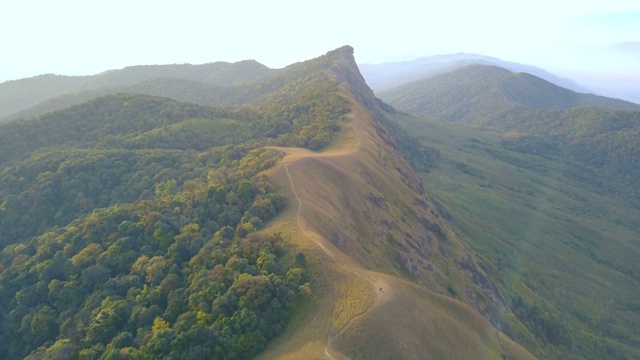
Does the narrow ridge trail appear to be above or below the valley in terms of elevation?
above

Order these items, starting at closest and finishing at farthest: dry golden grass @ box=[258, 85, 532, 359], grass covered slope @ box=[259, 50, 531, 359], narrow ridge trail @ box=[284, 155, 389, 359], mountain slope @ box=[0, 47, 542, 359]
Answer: narrow ridge trail @ box=[284, 155, 389, 359]
dry golden grass @ box=[258, 85, 532, 359]
grass covered slope @ box=[259, 50, 531, 359]
mountain slope @ box=[0, 47, 542, 359]

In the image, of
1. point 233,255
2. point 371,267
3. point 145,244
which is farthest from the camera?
point 145,244

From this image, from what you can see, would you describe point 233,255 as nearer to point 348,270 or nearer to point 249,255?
point 249,255

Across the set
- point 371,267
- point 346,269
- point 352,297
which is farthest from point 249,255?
point 371,267

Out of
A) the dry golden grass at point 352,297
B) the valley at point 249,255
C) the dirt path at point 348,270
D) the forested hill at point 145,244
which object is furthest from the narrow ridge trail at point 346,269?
the forested hill at point 145,244

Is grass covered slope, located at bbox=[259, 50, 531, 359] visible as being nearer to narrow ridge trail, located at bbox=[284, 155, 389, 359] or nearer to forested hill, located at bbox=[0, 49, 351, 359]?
narrow ridge trail, located at bbox=[284, 155, 389, 359]

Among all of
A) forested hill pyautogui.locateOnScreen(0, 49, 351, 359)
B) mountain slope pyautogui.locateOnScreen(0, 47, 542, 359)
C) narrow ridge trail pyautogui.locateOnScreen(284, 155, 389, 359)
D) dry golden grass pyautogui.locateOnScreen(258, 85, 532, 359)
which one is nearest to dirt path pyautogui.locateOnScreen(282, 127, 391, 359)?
narrow ridge trail pyautogui.locateOnScreen(284, 155, 389, 359)

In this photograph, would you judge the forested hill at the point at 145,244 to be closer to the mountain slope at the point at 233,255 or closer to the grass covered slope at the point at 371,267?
the mountain slope at the point at 233,255
